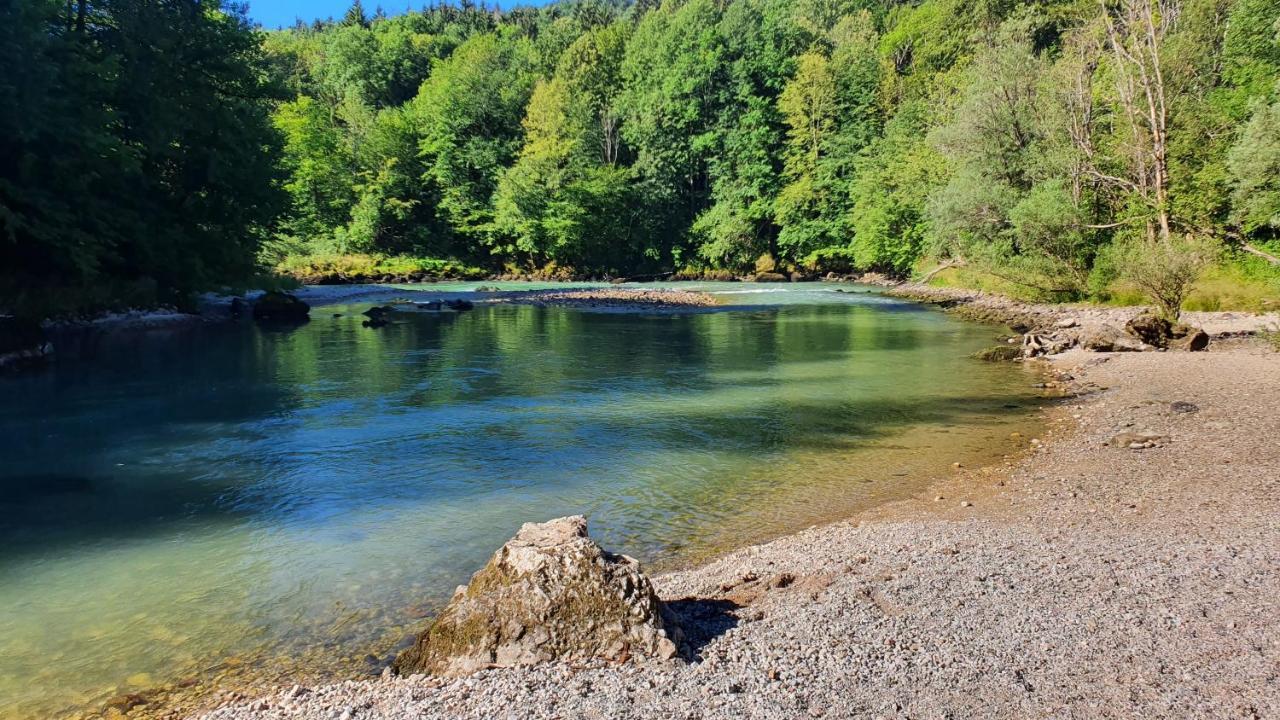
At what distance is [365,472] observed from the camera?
1102 cm

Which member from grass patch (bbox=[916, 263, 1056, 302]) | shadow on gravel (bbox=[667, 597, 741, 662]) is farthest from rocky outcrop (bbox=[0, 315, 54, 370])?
grass patch (bbox=[916, 263, 1056, 302])

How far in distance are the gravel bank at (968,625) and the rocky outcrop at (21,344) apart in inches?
851

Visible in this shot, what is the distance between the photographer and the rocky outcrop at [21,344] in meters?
20.7

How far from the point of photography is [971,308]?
35.5m

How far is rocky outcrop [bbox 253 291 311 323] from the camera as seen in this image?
3356 cm

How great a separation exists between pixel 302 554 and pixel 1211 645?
776 cm

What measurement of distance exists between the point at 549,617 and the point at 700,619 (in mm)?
1167

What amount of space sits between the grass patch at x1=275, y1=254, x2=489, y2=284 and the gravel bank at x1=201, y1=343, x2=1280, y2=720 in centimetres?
5639

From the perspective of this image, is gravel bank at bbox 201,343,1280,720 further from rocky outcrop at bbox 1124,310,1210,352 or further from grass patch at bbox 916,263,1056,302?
grass patch at bbox 916,263,1056,302

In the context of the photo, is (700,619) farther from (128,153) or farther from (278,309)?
(278,309)

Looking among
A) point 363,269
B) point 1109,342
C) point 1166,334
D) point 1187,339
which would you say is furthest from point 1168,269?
point 363,269

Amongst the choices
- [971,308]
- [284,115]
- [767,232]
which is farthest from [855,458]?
[284,115]

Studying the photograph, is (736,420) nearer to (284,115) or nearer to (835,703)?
(835,703)

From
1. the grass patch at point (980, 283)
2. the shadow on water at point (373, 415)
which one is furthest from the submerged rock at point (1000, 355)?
the grass patch at point (980, 283)
